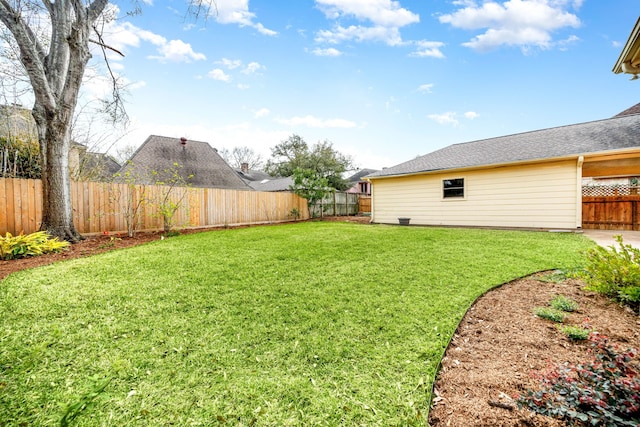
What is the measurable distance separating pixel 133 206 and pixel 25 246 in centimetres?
292

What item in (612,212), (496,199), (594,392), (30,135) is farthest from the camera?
(612,212)

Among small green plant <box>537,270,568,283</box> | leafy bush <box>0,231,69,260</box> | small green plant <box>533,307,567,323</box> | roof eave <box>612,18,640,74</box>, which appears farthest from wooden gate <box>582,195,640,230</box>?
leafy bush <box>0,231,69,260</box>

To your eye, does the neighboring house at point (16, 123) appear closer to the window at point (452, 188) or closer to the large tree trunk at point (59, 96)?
the large tree trunk at point (59, 96)

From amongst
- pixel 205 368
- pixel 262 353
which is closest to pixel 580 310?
pixel 262 353

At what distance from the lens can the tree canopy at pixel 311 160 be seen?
22859 mm

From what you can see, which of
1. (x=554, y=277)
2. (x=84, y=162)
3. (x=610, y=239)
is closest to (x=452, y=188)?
(x=610, y=239)

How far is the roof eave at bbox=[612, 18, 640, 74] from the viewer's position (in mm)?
2422

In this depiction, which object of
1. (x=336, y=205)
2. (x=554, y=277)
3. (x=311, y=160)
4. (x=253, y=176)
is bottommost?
(x=554, y=277)

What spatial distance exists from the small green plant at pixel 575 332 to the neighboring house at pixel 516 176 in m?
7.80

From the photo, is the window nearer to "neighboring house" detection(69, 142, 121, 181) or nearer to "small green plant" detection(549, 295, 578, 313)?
"small green plant" detection(549, 295, 578, 313)

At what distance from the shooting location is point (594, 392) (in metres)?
1.45

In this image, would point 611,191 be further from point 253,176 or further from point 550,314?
point 253,176

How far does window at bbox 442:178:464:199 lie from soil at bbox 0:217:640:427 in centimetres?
707

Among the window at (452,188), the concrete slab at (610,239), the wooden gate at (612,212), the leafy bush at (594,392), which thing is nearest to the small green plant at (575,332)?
the leafy bush at (594,392)
